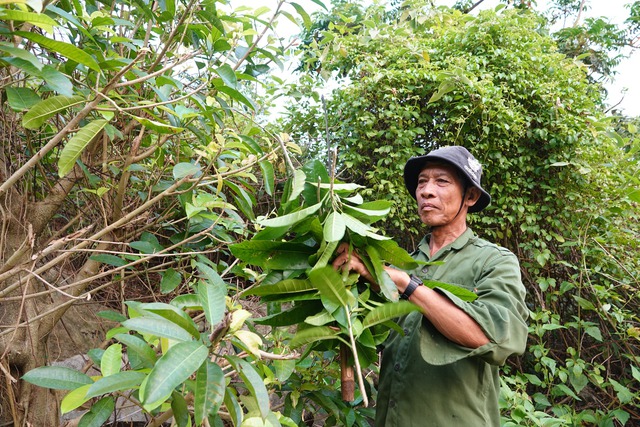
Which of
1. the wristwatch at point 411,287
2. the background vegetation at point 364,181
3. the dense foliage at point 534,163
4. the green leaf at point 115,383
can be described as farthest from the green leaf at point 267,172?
the dense foliage at point 534,163

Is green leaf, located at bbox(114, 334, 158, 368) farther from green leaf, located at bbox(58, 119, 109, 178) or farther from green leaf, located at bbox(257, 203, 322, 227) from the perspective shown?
green leaf, located at bbox(58, 119, 109, 178)

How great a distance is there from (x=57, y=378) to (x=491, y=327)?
1.14 metres

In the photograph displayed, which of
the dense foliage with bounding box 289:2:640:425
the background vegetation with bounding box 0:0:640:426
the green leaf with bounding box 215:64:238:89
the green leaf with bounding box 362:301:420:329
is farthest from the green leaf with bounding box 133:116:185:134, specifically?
the dense foliage with bounding box 289:2:640:425

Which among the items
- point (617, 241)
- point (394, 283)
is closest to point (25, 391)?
point (394, 283)

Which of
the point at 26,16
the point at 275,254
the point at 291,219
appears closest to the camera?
the point at 26,16

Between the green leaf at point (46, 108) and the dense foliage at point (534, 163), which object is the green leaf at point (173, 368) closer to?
the green leaf at point (46, 108)

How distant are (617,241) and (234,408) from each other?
3.09 metres

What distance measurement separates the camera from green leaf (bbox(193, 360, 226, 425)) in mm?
813

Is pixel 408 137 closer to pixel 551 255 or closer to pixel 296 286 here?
pixel 551 255

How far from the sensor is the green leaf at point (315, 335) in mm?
1124

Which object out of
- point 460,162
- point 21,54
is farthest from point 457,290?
point 21,54

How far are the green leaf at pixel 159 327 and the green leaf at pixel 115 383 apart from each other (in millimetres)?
132

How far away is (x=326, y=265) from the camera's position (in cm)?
108

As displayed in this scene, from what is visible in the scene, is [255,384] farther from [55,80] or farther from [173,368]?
[55,80]
